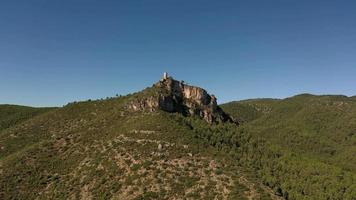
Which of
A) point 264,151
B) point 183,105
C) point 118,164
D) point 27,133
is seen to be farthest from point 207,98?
point 27,133

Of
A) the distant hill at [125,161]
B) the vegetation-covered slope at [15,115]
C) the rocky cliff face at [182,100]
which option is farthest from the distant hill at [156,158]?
the vegetation-covered slope at [15,115]

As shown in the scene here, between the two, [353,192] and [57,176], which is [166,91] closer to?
[57,176]

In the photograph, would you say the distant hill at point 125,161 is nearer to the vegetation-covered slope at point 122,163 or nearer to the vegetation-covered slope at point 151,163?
the vegetation-covered slope at point 122,163

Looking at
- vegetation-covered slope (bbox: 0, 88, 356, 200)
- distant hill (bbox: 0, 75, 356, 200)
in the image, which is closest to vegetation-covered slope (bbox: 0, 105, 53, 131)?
distant hill (bbox: 0, 75, 356, 200)

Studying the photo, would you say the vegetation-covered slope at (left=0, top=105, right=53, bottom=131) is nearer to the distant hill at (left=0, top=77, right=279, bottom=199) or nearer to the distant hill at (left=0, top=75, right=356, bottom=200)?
the distant hill at (left=0, top=75, right=356, bottom=200)

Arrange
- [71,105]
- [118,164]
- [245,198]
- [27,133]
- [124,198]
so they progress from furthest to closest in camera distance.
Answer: [71,105] → [27,133] → [118,164] → [124,198] → [245,198]

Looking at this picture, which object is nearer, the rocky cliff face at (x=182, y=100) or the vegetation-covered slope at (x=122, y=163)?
the vegetation-covered slope at (x=122, y=163)

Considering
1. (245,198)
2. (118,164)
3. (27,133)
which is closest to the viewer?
(245,198)
